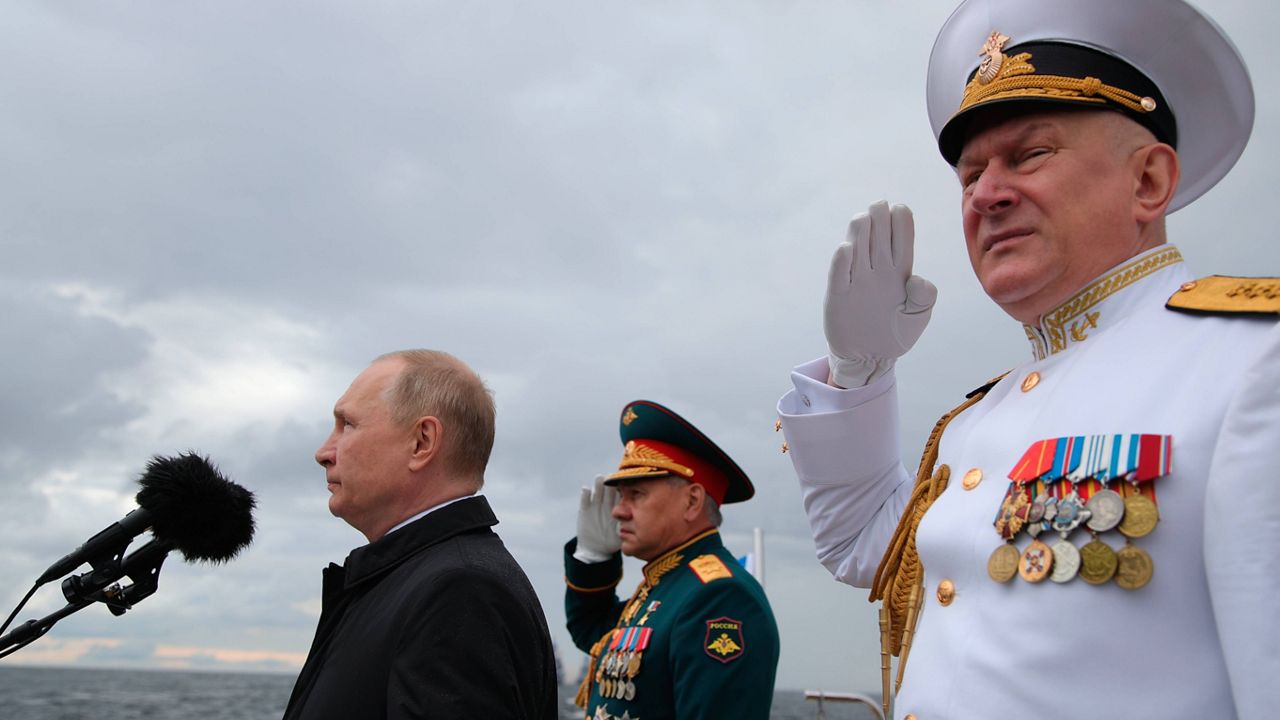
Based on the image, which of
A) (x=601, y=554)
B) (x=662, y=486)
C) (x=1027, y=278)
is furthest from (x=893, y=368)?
Answer: (x=601, y=554)

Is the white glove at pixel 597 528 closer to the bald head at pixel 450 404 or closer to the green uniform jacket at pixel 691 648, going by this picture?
the green uniform jacket at pixel 691 648

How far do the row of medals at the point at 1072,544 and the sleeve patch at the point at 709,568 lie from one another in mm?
3261

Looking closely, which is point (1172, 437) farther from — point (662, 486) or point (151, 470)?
point (662, 486)

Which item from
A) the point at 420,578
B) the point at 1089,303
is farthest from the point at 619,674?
the point at 1089,303

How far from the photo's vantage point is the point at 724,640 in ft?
15.0

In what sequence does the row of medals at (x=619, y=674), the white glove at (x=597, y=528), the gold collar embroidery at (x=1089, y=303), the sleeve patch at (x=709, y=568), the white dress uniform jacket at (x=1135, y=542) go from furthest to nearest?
1. the white glove at (x=597, y=528)
2. the sleeve patch at (x=709, y=568)
3. the row of medals at (x=619, y=674)
4. the gold collar embroidery at (x=1089, y=303)
5. the white dress uniform jacket at (x=1135, y=542)

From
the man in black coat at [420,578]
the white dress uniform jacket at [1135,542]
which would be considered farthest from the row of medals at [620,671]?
the white dress uniform jacket at [1135,542]

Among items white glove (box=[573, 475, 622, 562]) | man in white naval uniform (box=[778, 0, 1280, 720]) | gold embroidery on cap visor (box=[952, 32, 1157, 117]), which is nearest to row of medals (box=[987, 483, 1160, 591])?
man in white naval uniform (box=[778, 0, 1280, 720])

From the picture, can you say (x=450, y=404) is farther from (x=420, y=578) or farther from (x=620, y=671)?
(x=620, y=671)

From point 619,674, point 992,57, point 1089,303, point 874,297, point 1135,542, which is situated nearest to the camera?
point 1135,542

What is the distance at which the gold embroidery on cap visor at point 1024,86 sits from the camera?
6.31 ft

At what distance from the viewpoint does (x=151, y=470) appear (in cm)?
304

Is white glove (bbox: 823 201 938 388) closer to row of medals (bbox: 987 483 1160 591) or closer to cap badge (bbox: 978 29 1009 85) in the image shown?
cap badge (bbox: 978 29 1009 85)

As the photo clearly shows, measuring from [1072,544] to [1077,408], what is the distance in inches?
10.2
